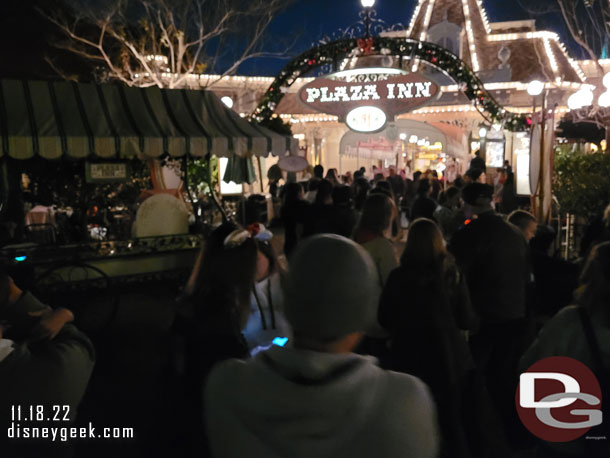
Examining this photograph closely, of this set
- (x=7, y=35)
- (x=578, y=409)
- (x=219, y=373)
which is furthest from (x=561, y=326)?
(x=7, y=35)

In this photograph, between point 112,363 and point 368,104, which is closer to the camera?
point 112,363

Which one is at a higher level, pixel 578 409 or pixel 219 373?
pixel 219 373

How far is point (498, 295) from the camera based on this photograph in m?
4.07

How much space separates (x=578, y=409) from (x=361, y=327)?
6.10 ft

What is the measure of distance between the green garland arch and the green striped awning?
3.55 meters

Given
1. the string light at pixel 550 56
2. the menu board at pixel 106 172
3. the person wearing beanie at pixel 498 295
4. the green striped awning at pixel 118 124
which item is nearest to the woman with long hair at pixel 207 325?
the person wearing beanie at pixel 498 295

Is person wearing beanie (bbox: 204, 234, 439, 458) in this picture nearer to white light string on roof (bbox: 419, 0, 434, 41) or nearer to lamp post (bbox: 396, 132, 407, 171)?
lamp post (bbox: 396, 132, 407, 171)

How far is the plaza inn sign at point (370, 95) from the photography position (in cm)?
→ 1090

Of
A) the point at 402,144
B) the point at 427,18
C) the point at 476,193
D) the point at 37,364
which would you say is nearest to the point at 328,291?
the point at 37,364

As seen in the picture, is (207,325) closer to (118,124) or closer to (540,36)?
(118,124)

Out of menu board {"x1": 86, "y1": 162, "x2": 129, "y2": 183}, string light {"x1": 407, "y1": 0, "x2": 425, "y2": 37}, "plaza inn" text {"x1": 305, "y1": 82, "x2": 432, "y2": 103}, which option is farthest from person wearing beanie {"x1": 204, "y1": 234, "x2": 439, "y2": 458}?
string light {"x1": 407, "y1": 0, "x2": 425, "y2": 37}

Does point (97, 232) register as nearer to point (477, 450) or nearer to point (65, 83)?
point (65, 83)

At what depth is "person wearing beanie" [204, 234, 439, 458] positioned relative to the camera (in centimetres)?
140

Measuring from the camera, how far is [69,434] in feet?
8.16
